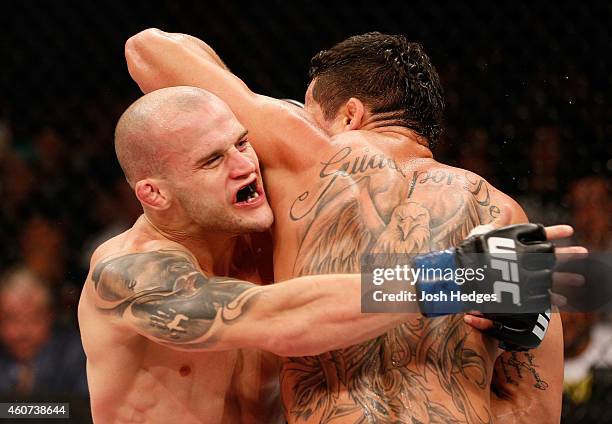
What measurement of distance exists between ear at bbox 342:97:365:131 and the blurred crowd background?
3.26 feet

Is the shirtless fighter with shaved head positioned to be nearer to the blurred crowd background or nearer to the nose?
the nose

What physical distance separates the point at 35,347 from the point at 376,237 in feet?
4.87

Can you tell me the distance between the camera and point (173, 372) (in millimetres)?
→ 1519

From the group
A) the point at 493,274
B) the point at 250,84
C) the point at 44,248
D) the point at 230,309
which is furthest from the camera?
the point at 250,84

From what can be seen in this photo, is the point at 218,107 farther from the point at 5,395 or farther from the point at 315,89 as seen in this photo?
the point at 5,395

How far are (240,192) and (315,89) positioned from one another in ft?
1.06

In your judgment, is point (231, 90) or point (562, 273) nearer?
point (562, 273)

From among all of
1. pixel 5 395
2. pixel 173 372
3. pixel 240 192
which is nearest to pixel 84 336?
pixel 173 372

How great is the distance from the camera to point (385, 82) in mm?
1593

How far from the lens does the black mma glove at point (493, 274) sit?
115cm

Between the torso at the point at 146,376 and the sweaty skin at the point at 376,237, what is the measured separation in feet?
0.58

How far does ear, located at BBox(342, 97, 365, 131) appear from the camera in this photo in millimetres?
1581

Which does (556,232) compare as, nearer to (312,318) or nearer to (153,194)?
(312,318)

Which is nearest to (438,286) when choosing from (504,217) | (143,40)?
(504,217)
